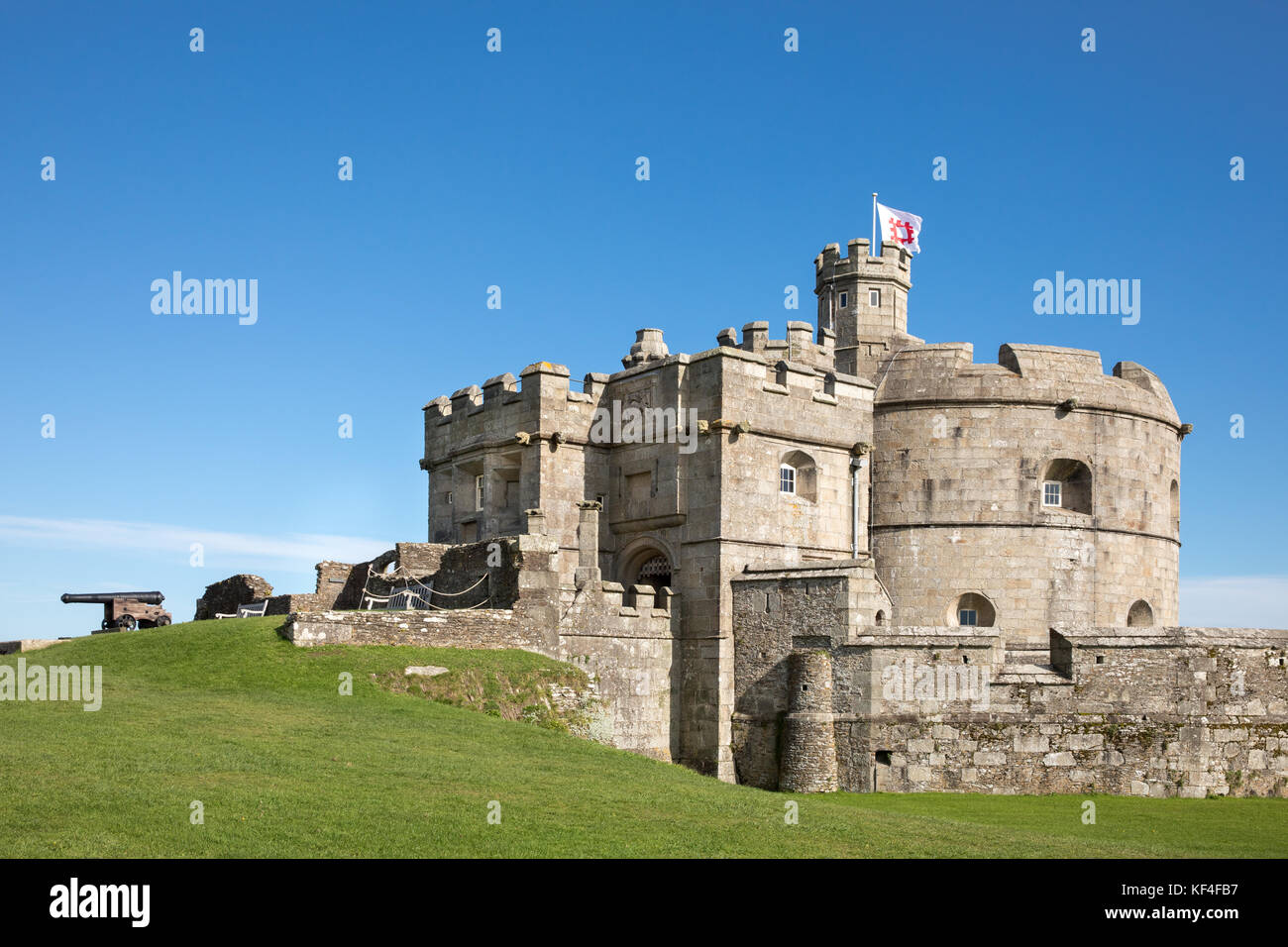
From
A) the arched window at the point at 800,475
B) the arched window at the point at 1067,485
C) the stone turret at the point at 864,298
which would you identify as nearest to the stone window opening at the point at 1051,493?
the arched window at the point at 1067,485

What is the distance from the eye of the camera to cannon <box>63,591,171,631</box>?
115 feet

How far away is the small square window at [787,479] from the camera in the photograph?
109ft

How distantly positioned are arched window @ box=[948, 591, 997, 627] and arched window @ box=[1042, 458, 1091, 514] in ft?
10.4

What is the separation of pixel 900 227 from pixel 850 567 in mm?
15200

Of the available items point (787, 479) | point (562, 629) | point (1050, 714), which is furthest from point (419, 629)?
point (1050, 714)

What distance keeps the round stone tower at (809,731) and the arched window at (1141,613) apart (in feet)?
35.4

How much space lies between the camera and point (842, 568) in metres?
29.5

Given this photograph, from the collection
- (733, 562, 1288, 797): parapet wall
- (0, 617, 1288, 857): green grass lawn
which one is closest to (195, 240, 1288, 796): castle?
(733, 562, 1288, 797): parapet wall

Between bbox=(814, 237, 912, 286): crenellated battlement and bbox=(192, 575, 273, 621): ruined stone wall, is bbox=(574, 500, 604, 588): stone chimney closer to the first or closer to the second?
bbox=(192, 575, 273, 621): ruined stone wall

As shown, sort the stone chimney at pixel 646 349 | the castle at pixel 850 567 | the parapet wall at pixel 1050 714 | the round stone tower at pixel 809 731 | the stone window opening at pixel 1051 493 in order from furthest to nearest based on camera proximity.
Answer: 1. the stone chimney at pixel 646 349
2. the stone window opening at pixel 1051 493
3. the round stone tower at pixel 809 731
4. the castle at pixel 850 567
5. the parapet wall at pixel 1050 714

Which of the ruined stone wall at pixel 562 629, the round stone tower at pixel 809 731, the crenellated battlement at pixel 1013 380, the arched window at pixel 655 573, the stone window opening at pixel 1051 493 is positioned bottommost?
the round stone tower at pixel 809 731

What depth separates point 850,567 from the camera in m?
29.4

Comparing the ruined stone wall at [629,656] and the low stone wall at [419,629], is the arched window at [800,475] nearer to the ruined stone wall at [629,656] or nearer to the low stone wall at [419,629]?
the ruined stone wall at [629,656]

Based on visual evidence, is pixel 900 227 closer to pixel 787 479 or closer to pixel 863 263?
pixel 863 263
